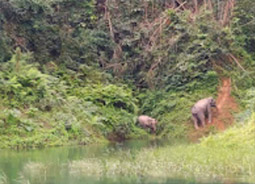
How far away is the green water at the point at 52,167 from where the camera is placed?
9.15 metres

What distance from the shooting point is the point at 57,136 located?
1631 cm

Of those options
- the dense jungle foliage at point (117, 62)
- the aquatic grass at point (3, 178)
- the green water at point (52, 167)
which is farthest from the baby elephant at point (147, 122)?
the aquatic grass at point (3, 178)

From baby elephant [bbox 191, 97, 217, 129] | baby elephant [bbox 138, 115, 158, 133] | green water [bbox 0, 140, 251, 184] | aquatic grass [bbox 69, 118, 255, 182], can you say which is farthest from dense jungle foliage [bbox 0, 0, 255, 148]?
aquatic grass [bbox 69, 118, 255, 182]

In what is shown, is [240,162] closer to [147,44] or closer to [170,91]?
[170,91]

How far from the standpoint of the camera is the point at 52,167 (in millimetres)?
10828

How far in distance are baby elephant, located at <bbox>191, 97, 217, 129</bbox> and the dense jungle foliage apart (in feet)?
1.71

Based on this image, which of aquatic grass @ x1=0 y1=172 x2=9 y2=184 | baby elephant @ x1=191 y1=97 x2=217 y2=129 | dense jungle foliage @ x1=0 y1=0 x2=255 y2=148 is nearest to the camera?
aquatic grass @ x1=0 y1=172 x2=9 y2=184

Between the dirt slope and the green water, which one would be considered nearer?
the green water

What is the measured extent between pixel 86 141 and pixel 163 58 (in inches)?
230

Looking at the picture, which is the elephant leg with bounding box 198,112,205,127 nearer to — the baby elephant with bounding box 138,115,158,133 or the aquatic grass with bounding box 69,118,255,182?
the baby elephant with bounding box 138,115,158,133

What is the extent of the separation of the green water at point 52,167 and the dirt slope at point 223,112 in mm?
4036

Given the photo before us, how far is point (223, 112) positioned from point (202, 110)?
1.06 metres

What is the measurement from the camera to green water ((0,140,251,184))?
30.0 feet

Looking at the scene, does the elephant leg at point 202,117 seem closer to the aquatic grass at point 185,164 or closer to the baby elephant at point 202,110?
the baby elephant at point 202,110
